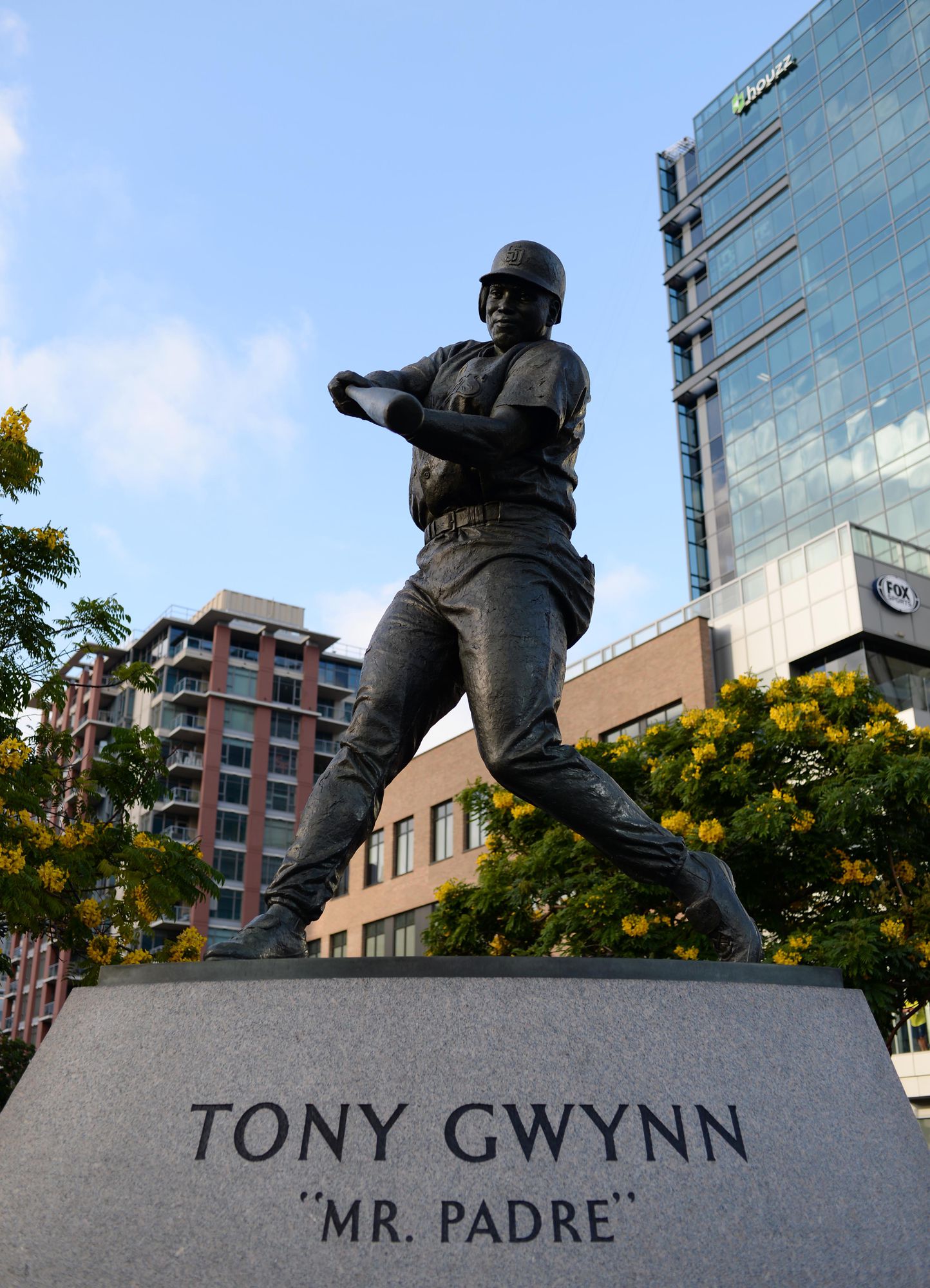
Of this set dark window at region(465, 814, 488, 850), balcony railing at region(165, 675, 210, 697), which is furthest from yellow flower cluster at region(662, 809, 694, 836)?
balcony railing at region(165, 675, 210, 697)

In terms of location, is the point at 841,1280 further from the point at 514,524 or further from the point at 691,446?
the point at 691,446

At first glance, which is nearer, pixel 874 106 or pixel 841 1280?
pixel 841 1280

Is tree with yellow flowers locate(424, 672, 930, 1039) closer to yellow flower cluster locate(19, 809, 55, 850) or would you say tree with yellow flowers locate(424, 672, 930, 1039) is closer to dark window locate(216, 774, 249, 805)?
yellow flower cluster locate(19, 809, 55, 850)

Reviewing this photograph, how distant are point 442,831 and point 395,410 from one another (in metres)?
37.0

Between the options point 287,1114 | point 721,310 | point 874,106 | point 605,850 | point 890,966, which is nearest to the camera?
point 287,1114

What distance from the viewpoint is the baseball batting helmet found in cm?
513

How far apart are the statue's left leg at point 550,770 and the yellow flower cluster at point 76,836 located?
651 cm

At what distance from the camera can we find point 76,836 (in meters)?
10.2

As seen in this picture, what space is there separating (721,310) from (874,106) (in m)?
10.6

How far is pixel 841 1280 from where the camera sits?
10.6 feet

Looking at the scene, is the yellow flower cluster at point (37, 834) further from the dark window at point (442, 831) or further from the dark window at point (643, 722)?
the dark window at point (442, 831)

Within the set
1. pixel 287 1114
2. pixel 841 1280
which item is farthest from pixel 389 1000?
pixel 841 1280

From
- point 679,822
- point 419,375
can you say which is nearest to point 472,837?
point 679,822

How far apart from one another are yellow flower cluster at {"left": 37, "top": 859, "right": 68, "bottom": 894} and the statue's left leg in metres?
5.98
